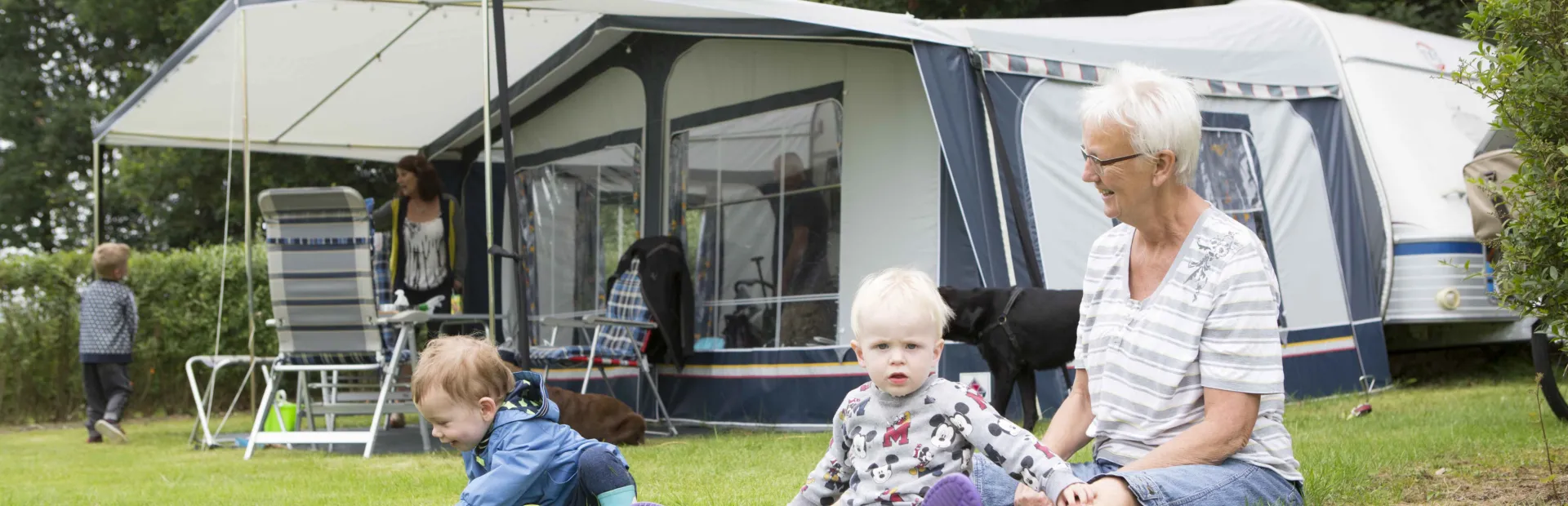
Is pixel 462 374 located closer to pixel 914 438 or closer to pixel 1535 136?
pixel 914 438

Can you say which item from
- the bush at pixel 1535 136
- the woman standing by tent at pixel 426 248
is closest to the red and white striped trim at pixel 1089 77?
the bush at pixel 1535 136

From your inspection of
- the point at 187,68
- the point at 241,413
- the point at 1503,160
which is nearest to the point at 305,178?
the point at 241,413

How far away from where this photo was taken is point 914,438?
2047 mm

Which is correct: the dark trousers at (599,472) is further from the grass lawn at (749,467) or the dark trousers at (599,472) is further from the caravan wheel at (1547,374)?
the caravan wheel at (1547,374)

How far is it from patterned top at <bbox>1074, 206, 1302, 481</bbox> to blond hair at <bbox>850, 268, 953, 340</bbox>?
0.27 meters

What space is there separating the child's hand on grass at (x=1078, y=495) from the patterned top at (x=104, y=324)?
21.7 feet

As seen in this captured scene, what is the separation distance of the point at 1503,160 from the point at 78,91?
17786 millimetres

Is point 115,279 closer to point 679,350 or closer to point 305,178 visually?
point 679,350

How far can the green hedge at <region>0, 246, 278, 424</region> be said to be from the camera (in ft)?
28.5

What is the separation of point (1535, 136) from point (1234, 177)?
3.44m

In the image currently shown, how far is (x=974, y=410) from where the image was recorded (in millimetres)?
2000

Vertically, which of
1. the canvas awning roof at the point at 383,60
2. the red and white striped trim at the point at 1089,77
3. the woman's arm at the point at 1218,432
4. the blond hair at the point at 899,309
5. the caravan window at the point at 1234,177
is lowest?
the woman's arm at the point at 1218,432

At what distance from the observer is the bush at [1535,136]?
9.00 feet

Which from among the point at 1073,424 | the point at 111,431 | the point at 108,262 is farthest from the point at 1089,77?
the point at 108,262
